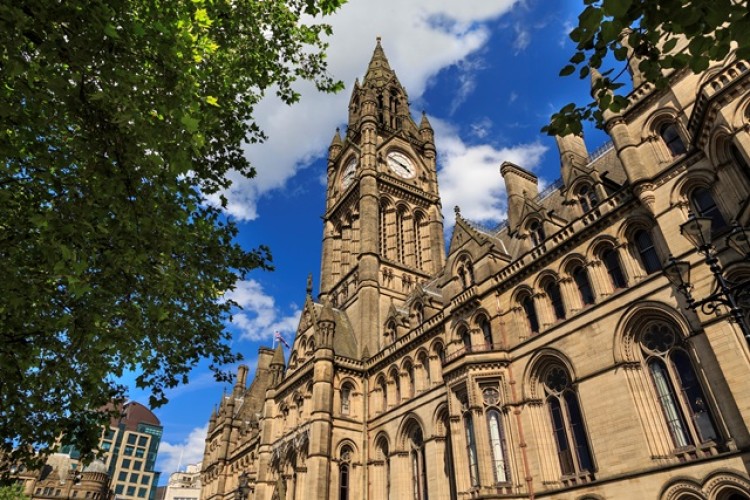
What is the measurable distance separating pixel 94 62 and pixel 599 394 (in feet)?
57.8

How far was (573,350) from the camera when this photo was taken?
18844 millimetres

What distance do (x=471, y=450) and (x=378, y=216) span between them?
80.7 feet

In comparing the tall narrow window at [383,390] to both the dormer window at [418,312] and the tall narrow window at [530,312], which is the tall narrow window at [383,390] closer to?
the dormer window at [418,312]

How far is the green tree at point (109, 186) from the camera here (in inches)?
277

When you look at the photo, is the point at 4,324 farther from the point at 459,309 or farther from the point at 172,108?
the point at 459,309

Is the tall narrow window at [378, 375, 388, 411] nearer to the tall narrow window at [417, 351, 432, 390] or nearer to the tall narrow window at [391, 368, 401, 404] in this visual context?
the tall narrow window at [391, 368, 401, 404]

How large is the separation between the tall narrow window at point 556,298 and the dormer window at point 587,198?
3.49m

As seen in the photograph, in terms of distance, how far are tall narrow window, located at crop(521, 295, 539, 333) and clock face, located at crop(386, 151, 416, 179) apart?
2673cm

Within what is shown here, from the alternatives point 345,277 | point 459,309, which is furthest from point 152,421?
point 459,309

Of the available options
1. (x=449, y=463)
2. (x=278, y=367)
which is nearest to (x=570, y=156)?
(x=449, y=463)

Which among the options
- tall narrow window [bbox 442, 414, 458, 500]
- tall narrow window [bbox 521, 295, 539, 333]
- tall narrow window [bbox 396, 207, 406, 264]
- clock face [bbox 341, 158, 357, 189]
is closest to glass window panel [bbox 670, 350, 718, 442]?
tall narrow window [bbox 521, 295, 539, 333]

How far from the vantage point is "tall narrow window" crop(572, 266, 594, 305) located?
19344mm

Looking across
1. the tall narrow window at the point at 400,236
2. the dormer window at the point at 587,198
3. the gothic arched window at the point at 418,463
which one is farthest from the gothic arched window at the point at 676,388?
the tall narrow window at the point at 400,236

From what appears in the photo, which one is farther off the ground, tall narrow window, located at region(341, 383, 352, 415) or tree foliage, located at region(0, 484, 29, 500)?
tall narrow window, located at region(341, 383, 352, 415)
